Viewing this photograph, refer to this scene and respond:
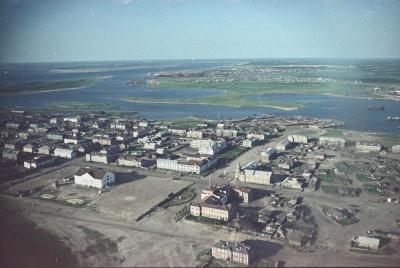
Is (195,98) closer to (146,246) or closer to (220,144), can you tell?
(220,144)

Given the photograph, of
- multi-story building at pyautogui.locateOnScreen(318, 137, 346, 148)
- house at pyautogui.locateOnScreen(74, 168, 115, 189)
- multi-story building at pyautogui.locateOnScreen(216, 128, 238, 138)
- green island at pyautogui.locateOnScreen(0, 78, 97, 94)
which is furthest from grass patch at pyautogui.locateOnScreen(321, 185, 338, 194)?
green island at pyautogui.locateOnScreen(0, 78, 97, 94)

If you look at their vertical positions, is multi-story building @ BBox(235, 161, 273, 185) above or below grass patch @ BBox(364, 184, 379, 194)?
above

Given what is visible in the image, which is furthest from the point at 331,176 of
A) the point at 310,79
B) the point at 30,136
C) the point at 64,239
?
the point at 310,79

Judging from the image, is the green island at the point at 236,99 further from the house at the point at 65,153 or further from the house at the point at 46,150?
the house at the point at 46,150

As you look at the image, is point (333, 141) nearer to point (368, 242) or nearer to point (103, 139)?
point (368, 242)

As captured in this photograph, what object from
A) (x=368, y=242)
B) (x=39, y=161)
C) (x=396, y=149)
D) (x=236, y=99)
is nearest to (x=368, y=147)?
(x=396, y=149)

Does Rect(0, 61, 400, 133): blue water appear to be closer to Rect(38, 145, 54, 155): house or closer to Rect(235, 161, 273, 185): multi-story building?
Rect(38, 145, 54, 155): house
